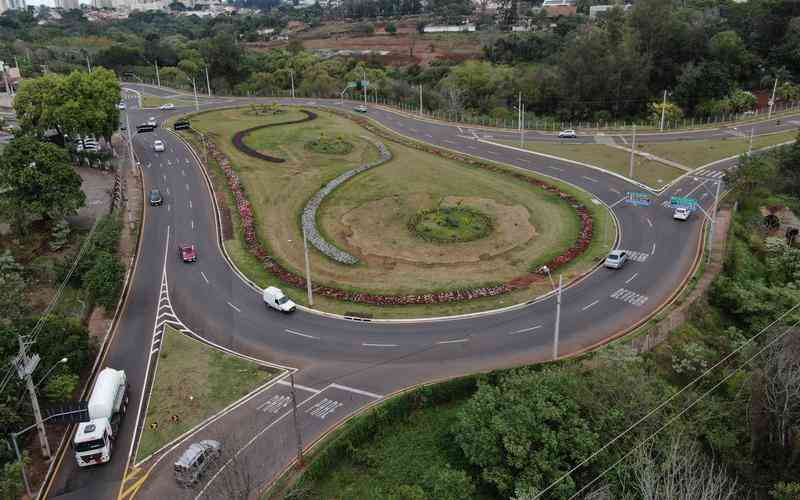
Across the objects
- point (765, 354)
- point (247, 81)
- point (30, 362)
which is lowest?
point (765, 354)

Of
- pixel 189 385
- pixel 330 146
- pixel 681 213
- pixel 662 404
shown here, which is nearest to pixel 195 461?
pixel 189 385

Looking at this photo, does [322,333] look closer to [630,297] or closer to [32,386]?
[32,386]

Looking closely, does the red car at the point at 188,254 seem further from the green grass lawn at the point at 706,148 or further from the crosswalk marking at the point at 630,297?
the green grass lawn at the point at 706,148

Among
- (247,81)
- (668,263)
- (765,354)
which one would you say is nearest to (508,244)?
(668,263)

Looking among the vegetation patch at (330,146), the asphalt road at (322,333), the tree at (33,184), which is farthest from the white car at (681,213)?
the tree at (33,184)

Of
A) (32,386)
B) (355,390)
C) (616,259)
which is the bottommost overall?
(355,390)

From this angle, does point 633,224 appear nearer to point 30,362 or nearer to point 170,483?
point 170,483
